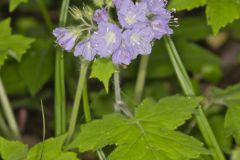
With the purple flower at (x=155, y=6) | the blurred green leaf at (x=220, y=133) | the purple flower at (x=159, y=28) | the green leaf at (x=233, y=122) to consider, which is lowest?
the blurred green leaf at (x=220, y=133)

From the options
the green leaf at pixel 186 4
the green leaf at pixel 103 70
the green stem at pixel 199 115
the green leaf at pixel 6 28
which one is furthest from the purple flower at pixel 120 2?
the green leaf at pixel 6 28

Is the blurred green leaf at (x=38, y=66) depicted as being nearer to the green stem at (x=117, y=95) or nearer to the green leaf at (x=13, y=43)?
the green leaf at (x=13, y=43)

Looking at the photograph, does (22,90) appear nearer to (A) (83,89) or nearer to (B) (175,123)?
(A) (83,89)

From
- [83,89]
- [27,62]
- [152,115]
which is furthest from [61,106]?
[27,62]

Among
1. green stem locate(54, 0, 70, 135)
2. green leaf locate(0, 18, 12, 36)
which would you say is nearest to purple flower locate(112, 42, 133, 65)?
green stem locate(54, 0, 70, 135)

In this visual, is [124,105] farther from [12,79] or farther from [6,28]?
[12,79]

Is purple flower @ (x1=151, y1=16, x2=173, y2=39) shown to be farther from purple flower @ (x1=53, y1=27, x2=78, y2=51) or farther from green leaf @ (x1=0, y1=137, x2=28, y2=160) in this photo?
green leaf @ (x1=0, y1=137, x2=28, y2=160)
